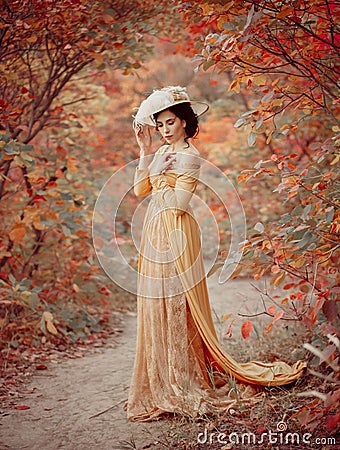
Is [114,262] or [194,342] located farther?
[114,262]

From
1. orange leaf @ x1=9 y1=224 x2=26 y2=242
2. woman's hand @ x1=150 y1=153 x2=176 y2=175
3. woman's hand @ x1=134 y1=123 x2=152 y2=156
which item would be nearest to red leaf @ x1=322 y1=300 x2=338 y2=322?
woman's hand @ x1=150 y1=153 x2=176 y2=175

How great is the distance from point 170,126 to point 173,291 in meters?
0.90

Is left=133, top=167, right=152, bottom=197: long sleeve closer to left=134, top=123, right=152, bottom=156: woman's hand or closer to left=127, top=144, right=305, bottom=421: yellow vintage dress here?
left=127, top=144, right=305, bottom=421: yellow vintage dress

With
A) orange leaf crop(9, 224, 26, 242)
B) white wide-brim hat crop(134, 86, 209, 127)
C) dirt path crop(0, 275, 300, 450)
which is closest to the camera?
dirt path crop(0, 275, 300, 450)

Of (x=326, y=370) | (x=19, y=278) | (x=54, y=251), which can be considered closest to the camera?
(x=326, y=370)

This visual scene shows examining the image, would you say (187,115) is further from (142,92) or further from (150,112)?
(142,92)

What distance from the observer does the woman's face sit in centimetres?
306

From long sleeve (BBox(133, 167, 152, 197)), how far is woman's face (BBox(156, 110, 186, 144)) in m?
0.23

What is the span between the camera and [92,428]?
295 centimetres

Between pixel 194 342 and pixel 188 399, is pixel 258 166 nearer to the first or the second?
pixel 194 342

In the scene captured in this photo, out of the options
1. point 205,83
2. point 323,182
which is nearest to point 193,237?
point 323,182

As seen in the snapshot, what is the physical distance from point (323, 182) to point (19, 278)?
3132 millimetres

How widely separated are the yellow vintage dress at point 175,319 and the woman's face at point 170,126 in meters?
0.08

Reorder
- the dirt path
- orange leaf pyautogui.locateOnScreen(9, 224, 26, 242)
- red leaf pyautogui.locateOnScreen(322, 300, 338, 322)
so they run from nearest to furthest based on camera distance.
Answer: red leaf pyautogui.locateOnScreen(322, 300, 338, 322) < the dirt path < orange leaf pyautogui.locateOnScreen(9, 224, 26, 242)
